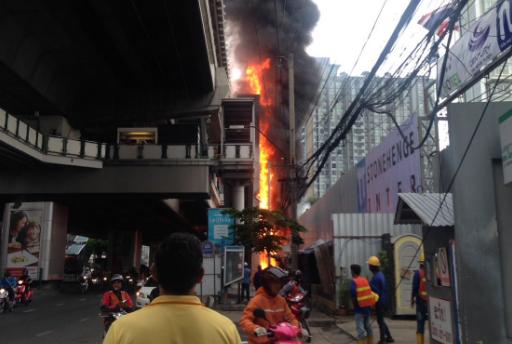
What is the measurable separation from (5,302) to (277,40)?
2590 centimetres

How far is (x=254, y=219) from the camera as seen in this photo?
21.3 metres

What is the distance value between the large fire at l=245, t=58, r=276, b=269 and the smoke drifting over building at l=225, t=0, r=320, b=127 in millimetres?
479

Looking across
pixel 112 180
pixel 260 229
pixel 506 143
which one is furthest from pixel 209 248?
pixel 506 143

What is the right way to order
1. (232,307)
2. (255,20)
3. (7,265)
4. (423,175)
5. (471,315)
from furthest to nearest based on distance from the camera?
(255,20) → (7,265) → (232,307) → (423,175) → (471,315)

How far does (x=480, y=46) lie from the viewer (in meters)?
7.74

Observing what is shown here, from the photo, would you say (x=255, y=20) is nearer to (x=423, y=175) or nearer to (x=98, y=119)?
(x=98, y=119)

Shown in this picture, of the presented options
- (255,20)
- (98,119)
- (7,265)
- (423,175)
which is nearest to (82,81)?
(98,119)

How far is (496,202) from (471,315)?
1597 mm

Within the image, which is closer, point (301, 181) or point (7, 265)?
point (301, 181)

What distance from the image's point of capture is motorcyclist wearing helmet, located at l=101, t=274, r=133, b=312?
8291 millimetres

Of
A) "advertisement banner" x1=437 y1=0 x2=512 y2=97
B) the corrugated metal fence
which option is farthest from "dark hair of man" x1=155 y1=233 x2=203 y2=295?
the corrugated metal fence

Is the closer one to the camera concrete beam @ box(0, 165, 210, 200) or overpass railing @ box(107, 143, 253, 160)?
concrete beam @ box(0, 165, 210, 200)

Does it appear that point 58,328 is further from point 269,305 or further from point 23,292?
point 269,305

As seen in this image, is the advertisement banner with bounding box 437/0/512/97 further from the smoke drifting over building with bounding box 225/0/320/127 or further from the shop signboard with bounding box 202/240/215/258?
the smoke drifting over building with bounding box 225/0/320/127
